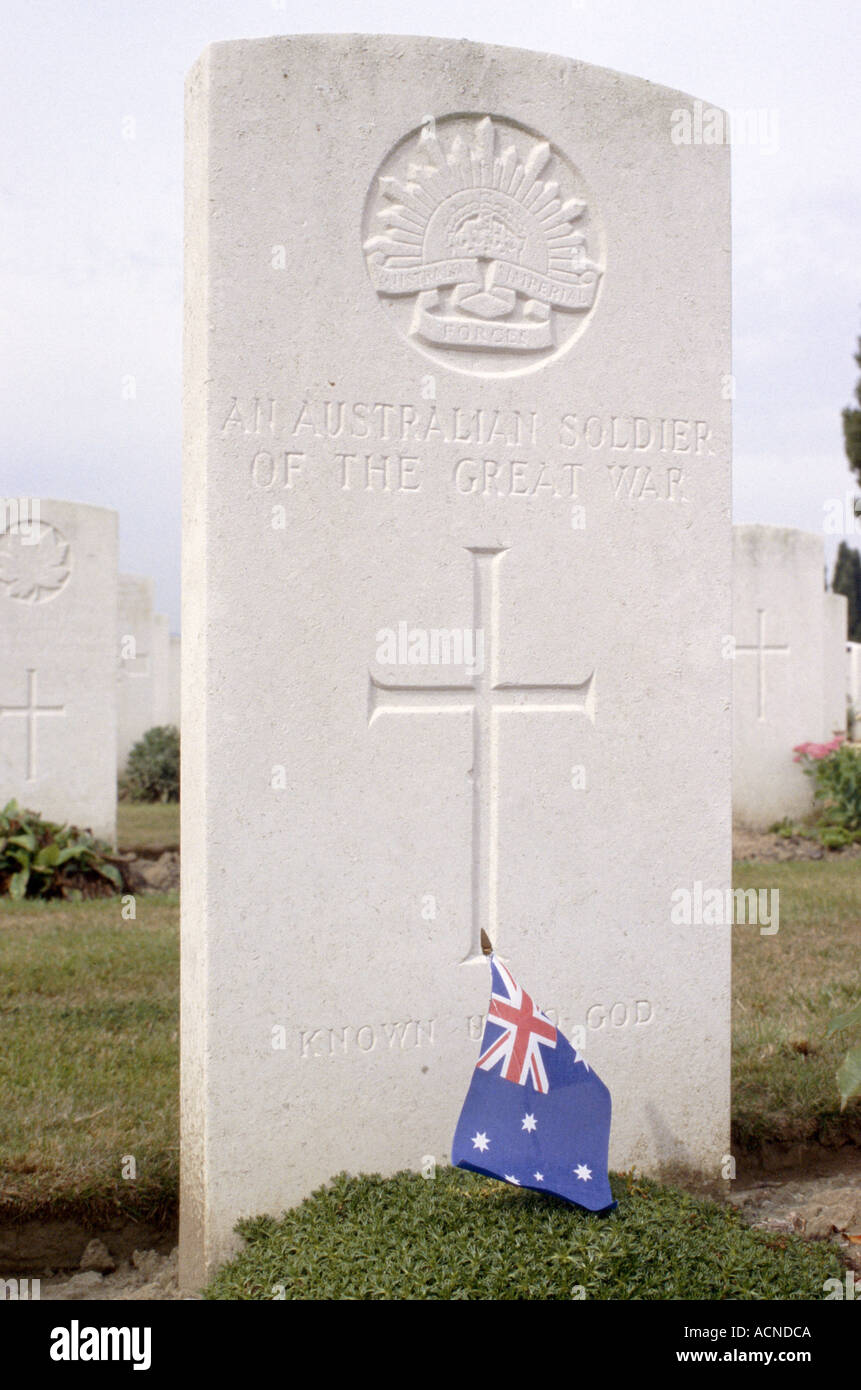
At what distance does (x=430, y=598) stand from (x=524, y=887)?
0.79m

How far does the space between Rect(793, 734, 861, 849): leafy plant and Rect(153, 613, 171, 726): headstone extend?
24.0 ft

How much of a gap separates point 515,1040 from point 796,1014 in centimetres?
209

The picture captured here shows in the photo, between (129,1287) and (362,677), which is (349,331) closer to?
(362,677)

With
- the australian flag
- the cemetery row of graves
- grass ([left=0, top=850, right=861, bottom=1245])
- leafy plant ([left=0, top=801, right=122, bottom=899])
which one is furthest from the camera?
leafy plant ([left=0, top=801, right=122, bottom=899])

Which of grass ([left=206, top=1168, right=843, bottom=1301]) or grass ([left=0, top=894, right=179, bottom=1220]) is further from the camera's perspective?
grass ([left=0, top=894, right=179, bottom=1220])

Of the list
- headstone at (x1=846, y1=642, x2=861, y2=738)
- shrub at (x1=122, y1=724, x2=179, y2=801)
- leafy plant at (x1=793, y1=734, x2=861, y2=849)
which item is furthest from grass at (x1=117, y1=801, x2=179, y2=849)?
headstone at (x1=846, y1=642, x2=861, y2=738)

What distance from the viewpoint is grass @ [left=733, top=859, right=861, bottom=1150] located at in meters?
3.72

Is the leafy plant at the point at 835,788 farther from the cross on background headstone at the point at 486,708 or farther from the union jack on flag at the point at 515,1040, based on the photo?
the union jack on flag at the point at 515,1040

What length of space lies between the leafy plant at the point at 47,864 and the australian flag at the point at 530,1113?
5103mm

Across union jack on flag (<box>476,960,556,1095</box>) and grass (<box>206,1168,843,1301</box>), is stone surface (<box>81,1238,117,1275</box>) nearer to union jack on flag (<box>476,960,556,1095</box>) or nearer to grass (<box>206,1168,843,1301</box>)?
grass (<box>206,1168,843,1301</box>)

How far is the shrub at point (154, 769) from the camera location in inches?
487

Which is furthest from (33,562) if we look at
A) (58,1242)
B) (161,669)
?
(161,669)

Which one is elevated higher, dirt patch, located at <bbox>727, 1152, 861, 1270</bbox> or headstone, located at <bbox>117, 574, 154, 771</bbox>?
headstone, located at <bbox>117, 574, 154, 771</bbox>
